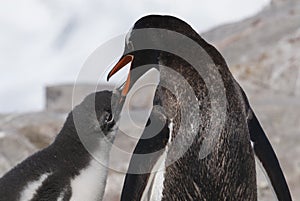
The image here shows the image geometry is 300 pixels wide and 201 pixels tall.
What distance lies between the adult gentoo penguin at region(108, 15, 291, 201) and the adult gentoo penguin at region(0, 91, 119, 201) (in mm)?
480

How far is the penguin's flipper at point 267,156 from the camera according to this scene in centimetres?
310

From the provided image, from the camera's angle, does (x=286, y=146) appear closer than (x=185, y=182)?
No

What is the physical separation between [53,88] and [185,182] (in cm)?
711

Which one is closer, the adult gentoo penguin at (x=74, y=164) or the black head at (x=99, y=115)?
the adult gentoo penguin at (x=74, y=164)

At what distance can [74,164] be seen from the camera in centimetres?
340

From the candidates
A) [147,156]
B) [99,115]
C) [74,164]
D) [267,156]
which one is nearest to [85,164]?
[74,164]

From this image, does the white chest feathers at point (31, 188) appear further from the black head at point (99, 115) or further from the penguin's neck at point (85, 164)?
the black head at point (99, 115)

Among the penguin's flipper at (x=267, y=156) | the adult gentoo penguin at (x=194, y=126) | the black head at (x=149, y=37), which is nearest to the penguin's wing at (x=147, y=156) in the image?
the adult gentoo penguin at (x=194, y=126)

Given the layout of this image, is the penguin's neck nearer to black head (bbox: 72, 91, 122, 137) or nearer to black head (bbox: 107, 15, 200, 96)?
black head (bbox: 72, 91, 122, 137)

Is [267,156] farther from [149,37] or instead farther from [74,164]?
→ [74,164]

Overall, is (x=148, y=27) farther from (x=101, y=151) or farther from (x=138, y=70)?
(x=101, y=151)

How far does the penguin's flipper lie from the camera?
3.10 metres

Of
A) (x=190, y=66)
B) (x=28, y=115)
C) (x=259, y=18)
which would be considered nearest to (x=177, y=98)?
(x=190, y=66)

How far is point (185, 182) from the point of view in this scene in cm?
286
